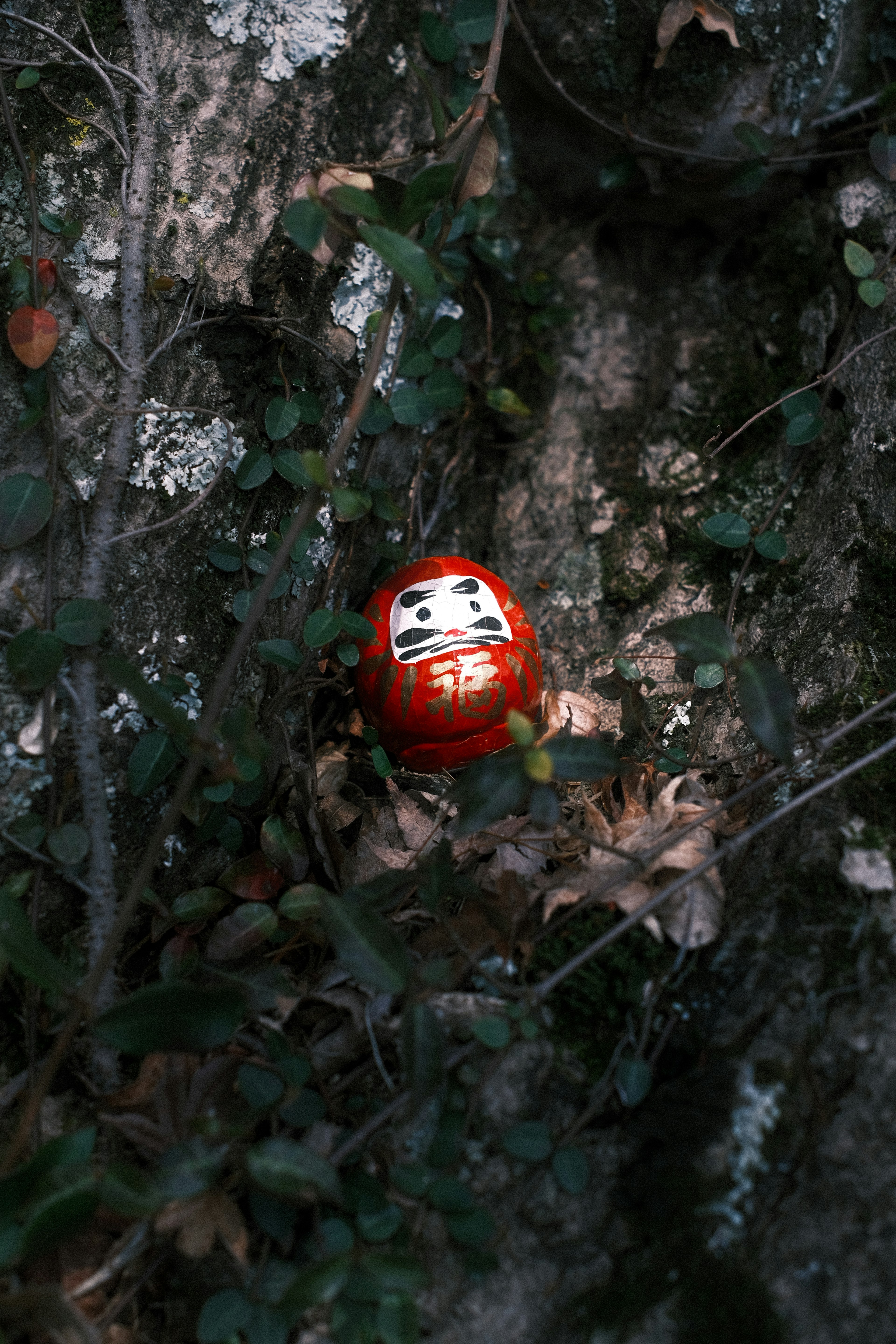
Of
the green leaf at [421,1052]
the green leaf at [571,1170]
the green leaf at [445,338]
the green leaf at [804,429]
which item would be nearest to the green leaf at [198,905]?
the green leaf at [421,1052]

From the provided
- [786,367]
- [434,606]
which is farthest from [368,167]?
[786,367]

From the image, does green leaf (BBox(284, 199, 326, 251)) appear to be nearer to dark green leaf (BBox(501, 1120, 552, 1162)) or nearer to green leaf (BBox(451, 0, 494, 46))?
green leaf (BBox(451, 0, 494, 46))

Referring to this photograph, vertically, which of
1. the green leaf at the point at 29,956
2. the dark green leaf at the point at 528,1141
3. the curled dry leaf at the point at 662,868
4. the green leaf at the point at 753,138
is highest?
the green leaf at the point at 753,138

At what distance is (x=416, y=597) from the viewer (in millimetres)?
2283

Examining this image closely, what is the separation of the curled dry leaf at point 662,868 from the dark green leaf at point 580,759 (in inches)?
5.9

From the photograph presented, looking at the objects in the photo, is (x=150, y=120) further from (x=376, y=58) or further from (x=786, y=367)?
(x=786, y=367)

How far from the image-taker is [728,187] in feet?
8.58

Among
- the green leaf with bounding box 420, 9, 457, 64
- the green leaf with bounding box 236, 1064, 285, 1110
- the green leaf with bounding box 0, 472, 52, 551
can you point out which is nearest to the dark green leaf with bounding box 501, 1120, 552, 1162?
the green leaf with bounding box 236, 1064, 285, 1110

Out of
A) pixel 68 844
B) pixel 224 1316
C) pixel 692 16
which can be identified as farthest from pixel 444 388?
pixel 224 1316

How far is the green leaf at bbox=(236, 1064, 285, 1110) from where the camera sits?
143 centimetres

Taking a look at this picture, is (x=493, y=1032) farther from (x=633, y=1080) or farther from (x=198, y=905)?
(x=198, y=905)

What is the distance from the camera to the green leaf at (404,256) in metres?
1.48

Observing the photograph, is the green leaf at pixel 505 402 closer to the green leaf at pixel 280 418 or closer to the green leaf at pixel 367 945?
the green leaf at pixel 280 418

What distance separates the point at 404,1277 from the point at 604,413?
250 centimetres
